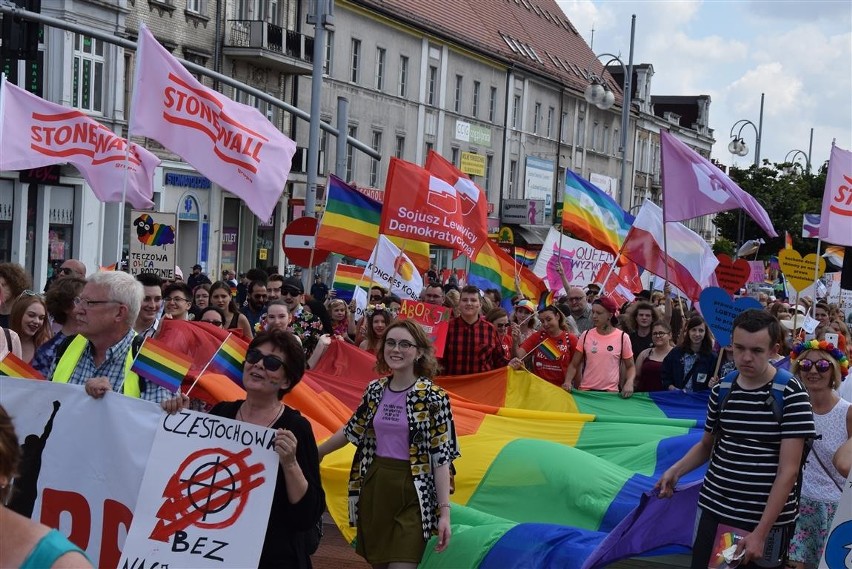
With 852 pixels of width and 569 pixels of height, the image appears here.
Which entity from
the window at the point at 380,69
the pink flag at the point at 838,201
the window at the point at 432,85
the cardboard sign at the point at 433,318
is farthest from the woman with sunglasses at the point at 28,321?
the window at the point at 432,85

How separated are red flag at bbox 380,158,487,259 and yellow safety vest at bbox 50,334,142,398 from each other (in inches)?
372

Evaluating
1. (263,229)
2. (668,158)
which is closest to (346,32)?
(263,229)

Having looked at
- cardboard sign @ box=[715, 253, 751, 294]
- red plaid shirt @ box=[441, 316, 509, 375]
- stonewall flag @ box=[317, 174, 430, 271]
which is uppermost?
stonewall flag @ box=[317, 174, 430, 271]

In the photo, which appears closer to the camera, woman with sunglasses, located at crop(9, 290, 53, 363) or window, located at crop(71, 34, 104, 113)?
woman with sunglasses, located at crop(9, 290, 53, 363)

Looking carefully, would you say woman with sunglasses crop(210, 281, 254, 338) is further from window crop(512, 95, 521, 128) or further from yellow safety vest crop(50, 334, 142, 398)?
window crop(512, 95, 521, 128)

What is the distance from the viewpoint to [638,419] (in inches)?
430

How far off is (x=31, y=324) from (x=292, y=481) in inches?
154

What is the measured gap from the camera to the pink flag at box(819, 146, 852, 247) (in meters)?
14.0

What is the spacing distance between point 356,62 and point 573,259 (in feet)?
80.4

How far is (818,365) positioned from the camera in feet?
22.1

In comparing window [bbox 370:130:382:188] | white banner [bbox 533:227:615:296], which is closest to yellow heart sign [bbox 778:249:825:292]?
white banner [bbox 533:227:615:296]

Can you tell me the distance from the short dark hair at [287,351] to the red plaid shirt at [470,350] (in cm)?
676

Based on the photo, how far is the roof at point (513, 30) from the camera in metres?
48.1

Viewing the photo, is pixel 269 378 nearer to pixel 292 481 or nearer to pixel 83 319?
pixel 292 481
